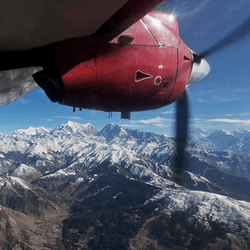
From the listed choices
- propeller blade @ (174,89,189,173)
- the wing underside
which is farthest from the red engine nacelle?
the wing underside

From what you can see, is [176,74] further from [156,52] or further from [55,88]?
[55,88]

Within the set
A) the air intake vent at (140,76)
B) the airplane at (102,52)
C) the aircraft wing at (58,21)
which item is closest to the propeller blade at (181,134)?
the airplane at (102,52)

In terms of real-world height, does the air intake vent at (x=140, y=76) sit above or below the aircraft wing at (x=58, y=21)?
below

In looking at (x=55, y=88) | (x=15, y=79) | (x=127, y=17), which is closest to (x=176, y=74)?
(x=127, y=17)

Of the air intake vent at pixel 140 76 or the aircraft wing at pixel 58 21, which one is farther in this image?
the air intake vent at pixel 140 76

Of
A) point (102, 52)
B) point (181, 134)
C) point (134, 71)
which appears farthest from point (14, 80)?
point (181, 134)

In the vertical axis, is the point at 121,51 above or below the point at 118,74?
above

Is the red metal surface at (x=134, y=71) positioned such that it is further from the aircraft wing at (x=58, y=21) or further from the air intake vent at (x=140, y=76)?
the aircraft wing at (x=58, y=21)
